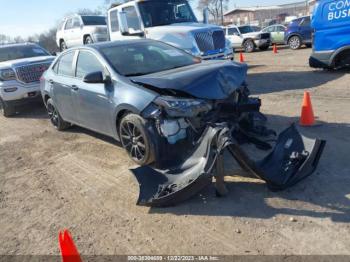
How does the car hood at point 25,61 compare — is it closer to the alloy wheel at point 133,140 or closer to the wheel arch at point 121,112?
the wheel arch at point 121,112

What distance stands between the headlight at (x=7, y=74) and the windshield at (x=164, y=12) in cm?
398

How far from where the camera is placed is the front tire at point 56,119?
772cm

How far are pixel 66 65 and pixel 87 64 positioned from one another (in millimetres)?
956

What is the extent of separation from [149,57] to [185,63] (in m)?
0.59

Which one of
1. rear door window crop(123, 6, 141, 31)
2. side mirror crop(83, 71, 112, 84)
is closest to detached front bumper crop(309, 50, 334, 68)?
rear door window crop(123, 6, 141, 31)

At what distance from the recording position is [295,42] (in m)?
21.9

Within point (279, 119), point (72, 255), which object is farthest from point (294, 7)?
point (72, 255)

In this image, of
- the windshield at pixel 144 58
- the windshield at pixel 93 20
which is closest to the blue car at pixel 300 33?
the windshield at pixel 93 20

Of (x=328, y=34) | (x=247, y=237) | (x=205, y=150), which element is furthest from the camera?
(x=328, y=34)

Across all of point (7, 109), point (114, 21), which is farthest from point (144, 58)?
point (114, 21)

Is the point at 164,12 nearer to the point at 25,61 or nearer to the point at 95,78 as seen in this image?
the point at 25,61

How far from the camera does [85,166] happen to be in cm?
576

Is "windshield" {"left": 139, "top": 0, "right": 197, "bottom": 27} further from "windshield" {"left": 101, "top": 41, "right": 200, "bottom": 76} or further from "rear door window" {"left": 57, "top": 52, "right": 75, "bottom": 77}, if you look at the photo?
"windshield" {"left": 101, "top": 41, "right": 200, "bottom": 76}

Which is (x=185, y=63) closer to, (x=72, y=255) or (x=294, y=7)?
(x=72, y=255)
